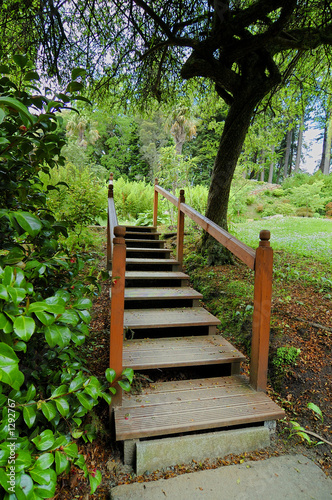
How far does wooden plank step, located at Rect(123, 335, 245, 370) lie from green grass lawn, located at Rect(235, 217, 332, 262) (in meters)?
2.70

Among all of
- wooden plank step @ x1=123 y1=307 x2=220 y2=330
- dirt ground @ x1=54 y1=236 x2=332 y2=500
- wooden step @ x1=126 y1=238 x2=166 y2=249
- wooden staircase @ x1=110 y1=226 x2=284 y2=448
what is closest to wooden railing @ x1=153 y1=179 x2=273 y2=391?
wooden staircase @ x1=110 y1=226 x2=284 y2=448

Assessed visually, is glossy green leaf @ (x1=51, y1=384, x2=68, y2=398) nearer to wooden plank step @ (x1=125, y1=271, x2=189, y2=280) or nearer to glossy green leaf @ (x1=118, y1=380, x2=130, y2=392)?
glossy green leaf @ (x1=118, y1=380, x2=130, y2=392)

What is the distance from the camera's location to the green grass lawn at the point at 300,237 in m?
4.98

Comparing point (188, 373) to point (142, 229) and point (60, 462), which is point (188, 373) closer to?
point (60, 462)

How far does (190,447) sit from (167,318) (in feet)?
3.79

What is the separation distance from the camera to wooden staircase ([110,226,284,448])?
1.85 metres

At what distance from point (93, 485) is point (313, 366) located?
1.83m

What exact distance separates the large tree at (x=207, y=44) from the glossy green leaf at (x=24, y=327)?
140 inches

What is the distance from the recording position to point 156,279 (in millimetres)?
3604

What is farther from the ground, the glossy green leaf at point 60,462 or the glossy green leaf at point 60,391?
the glossy green leaf at point 60,391

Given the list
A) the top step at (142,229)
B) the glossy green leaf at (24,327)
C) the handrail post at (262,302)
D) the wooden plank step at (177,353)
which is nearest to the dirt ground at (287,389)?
the wooden plank step at (177,353)

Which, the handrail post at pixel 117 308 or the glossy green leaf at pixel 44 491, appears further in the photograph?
the handrail post at pixel 117 308

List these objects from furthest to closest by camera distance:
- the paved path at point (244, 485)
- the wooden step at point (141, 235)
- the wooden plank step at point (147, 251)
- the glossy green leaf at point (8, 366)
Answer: the wooden step at point (141, 235) < the wooden plank step at point (147, 251) < the paved path at point (244, 485) < the glossy green leaf at point (8, 366)

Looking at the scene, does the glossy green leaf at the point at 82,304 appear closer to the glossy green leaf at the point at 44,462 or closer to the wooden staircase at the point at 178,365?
the glossy green leaf at the point at 44,462
